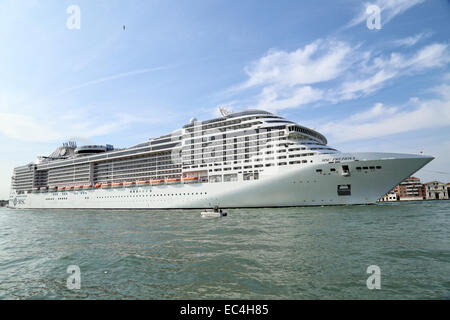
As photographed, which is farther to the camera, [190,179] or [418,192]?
[418,192]

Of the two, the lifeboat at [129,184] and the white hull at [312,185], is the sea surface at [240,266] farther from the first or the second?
the lifeboat at [129,184]

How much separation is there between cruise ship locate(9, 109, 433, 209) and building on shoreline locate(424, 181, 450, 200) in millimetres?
102730

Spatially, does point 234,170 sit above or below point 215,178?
above

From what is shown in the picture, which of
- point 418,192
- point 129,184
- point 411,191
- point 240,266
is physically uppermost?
point 129,184

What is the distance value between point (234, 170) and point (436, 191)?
123432 millimetres

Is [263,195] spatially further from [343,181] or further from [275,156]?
[343,181]

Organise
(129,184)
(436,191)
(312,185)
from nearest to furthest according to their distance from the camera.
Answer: (312,185) < (129,184) < (436,191)

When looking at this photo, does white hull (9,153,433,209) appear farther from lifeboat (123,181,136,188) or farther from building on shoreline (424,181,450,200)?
building on shoreline (424,181,450,200)

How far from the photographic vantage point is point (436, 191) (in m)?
115

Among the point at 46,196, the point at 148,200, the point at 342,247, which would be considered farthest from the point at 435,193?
the point at 46,196

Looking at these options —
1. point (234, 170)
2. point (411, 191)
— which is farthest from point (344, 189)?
point (411, 191)

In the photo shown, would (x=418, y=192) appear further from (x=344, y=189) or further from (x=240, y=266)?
(x=240, y=266)

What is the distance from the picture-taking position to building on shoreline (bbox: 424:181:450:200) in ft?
373

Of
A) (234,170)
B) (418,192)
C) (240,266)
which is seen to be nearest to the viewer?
(240,266)
